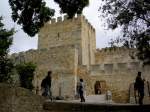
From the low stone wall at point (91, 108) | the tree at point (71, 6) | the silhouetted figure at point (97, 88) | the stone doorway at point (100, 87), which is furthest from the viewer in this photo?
the stone doorway at point (100, 87)

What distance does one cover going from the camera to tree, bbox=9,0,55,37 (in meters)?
12.1

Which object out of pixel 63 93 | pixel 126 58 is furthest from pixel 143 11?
pixel 126 58

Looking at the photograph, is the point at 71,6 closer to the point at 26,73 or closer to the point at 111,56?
→ the point at 26,73

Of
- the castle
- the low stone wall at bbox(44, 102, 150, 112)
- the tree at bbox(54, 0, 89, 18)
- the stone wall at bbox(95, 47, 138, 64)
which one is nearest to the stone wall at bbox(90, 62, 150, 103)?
the castle

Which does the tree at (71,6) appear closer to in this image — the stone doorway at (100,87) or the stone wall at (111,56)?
the stone doorway at (100,87)

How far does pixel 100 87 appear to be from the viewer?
96.8 ft

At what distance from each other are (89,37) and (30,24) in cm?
2755

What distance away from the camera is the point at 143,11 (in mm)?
14203

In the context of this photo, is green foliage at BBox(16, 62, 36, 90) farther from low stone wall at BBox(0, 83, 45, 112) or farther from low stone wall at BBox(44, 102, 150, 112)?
low stone wall at BBox(0, 83, 45, 112)

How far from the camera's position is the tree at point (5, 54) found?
21.5m

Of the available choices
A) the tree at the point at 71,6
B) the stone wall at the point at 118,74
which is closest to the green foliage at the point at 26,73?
the stone wall at the point at 118,74

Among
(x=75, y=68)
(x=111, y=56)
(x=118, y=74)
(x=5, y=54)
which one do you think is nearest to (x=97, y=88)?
(x=118, y=74)

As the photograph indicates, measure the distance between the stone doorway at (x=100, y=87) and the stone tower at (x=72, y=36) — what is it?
19.6ft

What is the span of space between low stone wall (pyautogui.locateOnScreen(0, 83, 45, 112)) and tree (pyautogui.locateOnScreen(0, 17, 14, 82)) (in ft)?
28.6
